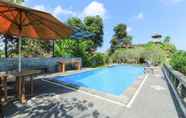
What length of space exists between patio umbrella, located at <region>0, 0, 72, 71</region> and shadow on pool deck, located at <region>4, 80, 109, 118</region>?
2.16 metres

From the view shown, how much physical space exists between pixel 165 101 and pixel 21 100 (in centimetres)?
469

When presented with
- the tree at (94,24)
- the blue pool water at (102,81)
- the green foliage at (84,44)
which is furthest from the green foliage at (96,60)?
the blue pool water at (102,81)

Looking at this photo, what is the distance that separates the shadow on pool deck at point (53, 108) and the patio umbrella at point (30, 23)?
216 cm

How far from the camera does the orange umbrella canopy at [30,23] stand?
Answer: 222 inches

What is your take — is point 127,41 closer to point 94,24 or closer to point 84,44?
point 94,24

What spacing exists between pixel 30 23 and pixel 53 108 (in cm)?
322

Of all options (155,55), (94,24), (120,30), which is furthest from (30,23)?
(120,30)

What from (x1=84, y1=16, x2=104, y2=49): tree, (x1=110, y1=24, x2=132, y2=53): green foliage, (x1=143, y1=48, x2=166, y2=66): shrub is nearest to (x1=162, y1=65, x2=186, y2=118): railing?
(x1=84, y1=16, x2=104, y2=49): tree

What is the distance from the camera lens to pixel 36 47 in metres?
17.8

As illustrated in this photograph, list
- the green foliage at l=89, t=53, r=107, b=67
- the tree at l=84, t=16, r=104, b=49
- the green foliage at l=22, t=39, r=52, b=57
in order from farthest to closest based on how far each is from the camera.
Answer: the tree at l=84, t=16, r=104, b=49, the green foliage at l=89, t=53, r=107, b=67, the green foliage at l=22, t=39, r=52, b=57

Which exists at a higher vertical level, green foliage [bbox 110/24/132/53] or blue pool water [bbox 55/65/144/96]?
green foliage [bbox 110/24/132/53]

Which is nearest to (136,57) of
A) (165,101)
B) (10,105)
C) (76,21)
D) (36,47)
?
(76,21)

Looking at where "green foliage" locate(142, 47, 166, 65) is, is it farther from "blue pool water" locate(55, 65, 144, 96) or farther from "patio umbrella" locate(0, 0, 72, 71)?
"patio umbrella" locate(0, 0, 72, 71)

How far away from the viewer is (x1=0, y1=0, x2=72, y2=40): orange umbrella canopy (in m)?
5.65
